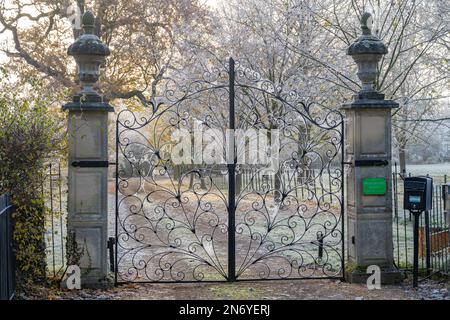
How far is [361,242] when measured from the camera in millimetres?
7320

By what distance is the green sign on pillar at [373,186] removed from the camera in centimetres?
730

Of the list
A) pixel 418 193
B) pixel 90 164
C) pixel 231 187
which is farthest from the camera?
pixel 231 187

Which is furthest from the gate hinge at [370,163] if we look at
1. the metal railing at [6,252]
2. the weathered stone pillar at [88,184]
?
the metal railing at [6,252]

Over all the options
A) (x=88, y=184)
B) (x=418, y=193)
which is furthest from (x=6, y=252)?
(x=418, y=193)

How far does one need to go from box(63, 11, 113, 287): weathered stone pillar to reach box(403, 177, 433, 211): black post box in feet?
13.3

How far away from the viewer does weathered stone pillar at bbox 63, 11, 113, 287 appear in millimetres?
6871

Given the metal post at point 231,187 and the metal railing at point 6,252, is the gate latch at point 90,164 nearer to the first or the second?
the metal railing at point 6,252

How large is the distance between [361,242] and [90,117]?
4044 millimetres

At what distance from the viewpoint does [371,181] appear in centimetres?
730

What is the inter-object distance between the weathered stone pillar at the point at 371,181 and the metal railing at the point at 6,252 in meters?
4.39

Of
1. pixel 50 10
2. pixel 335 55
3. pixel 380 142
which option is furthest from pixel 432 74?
pixel 50 10

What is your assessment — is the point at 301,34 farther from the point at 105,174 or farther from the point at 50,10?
the point at 105,174

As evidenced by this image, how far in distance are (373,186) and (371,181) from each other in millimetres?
75

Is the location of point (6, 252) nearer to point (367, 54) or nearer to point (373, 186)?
point (373, 186)
